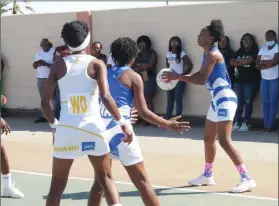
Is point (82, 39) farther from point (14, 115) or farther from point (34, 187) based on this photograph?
point (14, 115)

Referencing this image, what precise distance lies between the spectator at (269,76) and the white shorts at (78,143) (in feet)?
22.5

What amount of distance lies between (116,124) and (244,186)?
2284mm

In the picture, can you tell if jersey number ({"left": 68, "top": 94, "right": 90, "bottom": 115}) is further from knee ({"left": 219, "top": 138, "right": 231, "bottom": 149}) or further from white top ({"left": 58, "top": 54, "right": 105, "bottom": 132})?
knee ({"left": 219, "top": 138, "right": 231, "bottom": 149})

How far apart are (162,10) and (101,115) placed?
785cm

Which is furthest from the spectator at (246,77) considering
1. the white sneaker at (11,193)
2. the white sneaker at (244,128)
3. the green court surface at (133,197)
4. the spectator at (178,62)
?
the white sneaker at (11,193)

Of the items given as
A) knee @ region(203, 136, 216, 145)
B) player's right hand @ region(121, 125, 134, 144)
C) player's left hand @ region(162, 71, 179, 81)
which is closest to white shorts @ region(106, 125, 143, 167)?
player's right hand @ region(121, 125, 134, 144)

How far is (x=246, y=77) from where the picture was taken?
11703mm

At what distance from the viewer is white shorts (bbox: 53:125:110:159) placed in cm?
497

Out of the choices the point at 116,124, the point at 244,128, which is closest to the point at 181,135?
the point at 244,128

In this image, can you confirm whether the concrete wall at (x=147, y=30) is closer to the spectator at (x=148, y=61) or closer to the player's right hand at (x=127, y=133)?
the spectator at (x=148, y=61)

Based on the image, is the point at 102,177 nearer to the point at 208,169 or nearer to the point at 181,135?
the point at 208,169

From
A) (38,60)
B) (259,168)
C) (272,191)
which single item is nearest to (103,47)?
(38,60)

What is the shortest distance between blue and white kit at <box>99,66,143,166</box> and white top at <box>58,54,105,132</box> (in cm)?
36

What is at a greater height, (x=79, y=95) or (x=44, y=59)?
(x=79, y=95)
